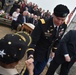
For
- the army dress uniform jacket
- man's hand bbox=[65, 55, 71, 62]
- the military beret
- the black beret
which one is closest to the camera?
the military beret

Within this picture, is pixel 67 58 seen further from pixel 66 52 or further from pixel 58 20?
pixel 58 20

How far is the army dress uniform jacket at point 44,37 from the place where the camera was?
12.4 feet

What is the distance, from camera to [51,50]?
Answer: 426cm

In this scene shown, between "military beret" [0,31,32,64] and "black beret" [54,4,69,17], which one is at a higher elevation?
"military beret" [0,31,32,64]

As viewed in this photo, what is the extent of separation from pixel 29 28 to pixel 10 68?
245 inches

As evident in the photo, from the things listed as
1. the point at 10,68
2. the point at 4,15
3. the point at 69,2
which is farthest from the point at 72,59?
the point at 69,2

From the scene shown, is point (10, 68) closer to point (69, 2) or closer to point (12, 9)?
point (12, 9)

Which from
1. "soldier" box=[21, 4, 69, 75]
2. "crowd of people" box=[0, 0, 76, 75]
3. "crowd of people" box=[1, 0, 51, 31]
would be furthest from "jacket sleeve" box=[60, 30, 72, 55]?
"crowd of people" box=[1, 0, 51, 31]

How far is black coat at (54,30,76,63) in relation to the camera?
4.62 m

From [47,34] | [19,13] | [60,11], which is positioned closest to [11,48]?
[60,11]

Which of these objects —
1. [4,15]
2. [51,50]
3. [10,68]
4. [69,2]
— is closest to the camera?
[10,68]

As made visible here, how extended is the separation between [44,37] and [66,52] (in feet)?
2.66

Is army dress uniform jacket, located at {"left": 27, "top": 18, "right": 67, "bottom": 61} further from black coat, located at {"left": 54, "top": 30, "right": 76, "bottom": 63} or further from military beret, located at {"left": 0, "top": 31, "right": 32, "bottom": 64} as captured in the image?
military beret, located at {"left": 0, "top": 31, "right": 32, "bottom": 64}

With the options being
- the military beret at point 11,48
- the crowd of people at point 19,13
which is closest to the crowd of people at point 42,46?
the military beret at point 11,48
